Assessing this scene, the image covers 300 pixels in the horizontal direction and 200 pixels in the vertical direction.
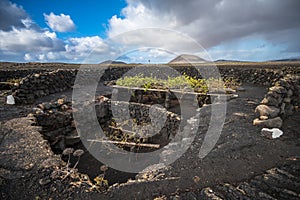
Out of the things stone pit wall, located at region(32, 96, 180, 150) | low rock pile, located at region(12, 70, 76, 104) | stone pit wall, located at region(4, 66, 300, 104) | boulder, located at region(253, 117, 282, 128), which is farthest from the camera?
stone pit wall, located at region(4, 66, 300, 104)

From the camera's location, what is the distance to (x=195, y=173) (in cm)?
293

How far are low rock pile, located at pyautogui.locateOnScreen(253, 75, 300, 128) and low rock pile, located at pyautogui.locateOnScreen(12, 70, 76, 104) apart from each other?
878 centimetres

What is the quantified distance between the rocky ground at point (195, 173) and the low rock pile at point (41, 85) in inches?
165

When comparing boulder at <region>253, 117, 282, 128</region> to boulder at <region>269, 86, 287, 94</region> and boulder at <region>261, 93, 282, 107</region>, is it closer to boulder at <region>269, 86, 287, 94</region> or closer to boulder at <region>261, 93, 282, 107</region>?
boulder at <region>261, 93, 282, 107</region>

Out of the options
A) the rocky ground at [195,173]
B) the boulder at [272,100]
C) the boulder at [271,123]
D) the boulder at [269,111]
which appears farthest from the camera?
the boulder at [272,100]

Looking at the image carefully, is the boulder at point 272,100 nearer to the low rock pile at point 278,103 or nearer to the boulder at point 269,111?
the low rock pile at point 278,103

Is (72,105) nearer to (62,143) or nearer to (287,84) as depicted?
(62,143)

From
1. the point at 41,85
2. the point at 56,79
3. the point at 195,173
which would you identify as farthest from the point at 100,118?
the point at 195,173

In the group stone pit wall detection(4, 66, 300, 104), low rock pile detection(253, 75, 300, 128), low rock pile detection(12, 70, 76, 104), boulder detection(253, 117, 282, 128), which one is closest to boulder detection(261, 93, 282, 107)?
low rock pile detection(253, 75, 300, 128)

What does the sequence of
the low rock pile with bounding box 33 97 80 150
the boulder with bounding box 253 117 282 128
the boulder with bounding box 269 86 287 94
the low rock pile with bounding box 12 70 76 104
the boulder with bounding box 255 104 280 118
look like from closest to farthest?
1. the boulder with bounding box 253 117 282 128
2. the boulder with bounding box 255 104 280 118
3. the boulder with bounding box 269 86 287 94
4. the low rock pile with bounding box 33 97 80 150
5. the low rock pile with bounding box 12 70 76 104

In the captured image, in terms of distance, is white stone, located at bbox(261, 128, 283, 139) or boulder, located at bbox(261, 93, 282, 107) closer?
white stone, located at bbox(261, 128, 283, 139)

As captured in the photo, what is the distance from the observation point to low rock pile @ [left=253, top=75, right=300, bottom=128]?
14.4 feet

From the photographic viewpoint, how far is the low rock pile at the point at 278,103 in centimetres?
440

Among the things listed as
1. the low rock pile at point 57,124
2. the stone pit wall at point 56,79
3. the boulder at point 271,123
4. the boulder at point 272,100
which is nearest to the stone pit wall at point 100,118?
the low rock pile at point 57,124
